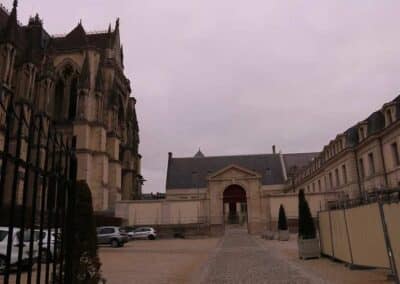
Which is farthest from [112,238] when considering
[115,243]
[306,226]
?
[306,226]

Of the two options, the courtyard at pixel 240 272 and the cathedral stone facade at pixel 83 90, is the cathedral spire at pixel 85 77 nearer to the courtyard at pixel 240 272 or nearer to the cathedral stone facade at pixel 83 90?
the cathedral stone facade at pixel 83 90

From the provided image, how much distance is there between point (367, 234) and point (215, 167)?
2085 inches

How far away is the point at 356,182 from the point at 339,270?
24.6m

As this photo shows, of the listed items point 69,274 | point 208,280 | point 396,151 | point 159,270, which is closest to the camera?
point 69,274

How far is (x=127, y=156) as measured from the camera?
4212cm

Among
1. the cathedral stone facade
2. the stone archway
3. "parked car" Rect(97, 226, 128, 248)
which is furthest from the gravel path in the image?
the stone archway

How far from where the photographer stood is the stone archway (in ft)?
125

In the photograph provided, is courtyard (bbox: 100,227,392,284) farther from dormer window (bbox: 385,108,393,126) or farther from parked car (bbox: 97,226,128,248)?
dormer window (bbox: 385,108,393,126)

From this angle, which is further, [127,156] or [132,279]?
[127,156]

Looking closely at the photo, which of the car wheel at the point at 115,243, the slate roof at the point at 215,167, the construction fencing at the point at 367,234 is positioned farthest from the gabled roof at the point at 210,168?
the construction fencing at the point at 367,234

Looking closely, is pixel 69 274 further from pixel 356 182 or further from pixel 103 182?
pixel 356 182

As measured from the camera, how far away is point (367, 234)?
8.94 m

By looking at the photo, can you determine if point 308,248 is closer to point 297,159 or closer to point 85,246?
point 85,246

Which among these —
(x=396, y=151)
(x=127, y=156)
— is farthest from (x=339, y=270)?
(x=127, y=156)
